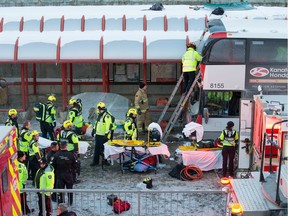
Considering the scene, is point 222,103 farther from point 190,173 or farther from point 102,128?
point 102,128

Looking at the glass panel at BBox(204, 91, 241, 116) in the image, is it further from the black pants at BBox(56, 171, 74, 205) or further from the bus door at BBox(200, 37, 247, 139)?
the black pants at BBox(56, 171, 74, 205)

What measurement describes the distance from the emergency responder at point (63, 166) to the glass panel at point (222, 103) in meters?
5.13

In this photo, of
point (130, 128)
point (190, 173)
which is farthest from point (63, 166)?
point (190, 173)

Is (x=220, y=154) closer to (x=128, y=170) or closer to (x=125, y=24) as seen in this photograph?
(x=128, y=170)

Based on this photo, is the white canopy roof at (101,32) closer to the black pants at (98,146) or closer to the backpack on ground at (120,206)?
the black pants at (98,146)

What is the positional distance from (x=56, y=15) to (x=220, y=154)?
8.63 meters

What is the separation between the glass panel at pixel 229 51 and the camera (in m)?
14.6

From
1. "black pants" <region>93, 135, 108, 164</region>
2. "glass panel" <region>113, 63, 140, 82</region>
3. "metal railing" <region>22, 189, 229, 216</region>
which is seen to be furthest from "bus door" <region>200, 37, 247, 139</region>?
"glass panel" <region>113, 63, 140, 82</region>

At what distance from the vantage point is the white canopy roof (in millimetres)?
17500

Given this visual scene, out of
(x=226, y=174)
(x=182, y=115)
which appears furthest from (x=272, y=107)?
(x=182, y=115)

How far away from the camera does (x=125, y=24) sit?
1877 centimetres

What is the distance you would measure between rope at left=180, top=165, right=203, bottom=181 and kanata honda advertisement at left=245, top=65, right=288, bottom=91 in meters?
2.92

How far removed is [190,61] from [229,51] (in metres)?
1.59

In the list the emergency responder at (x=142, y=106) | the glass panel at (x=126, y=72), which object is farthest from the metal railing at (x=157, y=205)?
the glass panel at (x=126, y=72)
